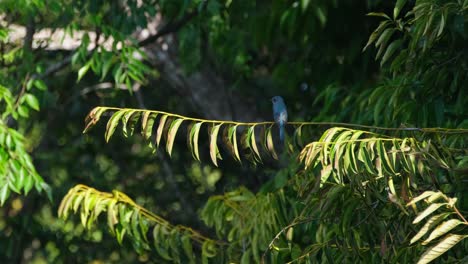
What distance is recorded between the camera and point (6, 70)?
717cm

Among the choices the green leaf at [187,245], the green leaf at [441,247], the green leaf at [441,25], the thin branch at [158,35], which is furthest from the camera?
the thin branch at [158,35]

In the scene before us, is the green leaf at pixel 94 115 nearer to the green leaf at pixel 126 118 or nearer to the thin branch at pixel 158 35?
the green leaf at pixel 126 118

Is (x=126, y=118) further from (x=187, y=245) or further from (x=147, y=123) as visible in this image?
(x=187, y=245)

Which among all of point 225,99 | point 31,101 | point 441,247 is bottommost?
point 441,247

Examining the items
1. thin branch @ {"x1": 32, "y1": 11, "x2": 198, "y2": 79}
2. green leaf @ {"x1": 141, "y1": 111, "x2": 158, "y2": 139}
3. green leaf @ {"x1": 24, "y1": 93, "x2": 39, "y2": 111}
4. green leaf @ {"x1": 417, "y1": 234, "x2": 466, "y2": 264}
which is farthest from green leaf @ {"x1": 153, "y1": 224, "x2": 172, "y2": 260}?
green leaf @ {"x1": 417, "y1": 234, "x2": 466, "y2": 264}

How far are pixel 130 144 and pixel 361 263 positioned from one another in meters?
6.10

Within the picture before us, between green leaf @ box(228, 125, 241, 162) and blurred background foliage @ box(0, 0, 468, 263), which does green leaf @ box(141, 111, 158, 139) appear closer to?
green leaf @ box(228, 125, 241, 162)

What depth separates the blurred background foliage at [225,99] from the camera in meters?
4.34

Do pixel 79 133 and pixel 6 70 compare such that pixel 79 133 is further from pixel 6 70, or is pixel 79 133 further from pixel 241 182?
pixel 6 70

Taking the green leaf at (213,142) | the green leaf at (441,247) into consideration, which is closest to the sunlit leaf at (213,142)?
the green leaf at (213,142)

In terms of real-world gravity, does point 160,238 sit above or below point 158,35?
below

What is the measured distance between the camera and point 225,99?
314 inches

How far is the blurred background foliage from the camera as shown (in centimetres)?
434

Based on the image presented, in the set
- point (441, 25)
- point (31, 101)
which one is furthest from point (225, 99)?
point (441, 25)
